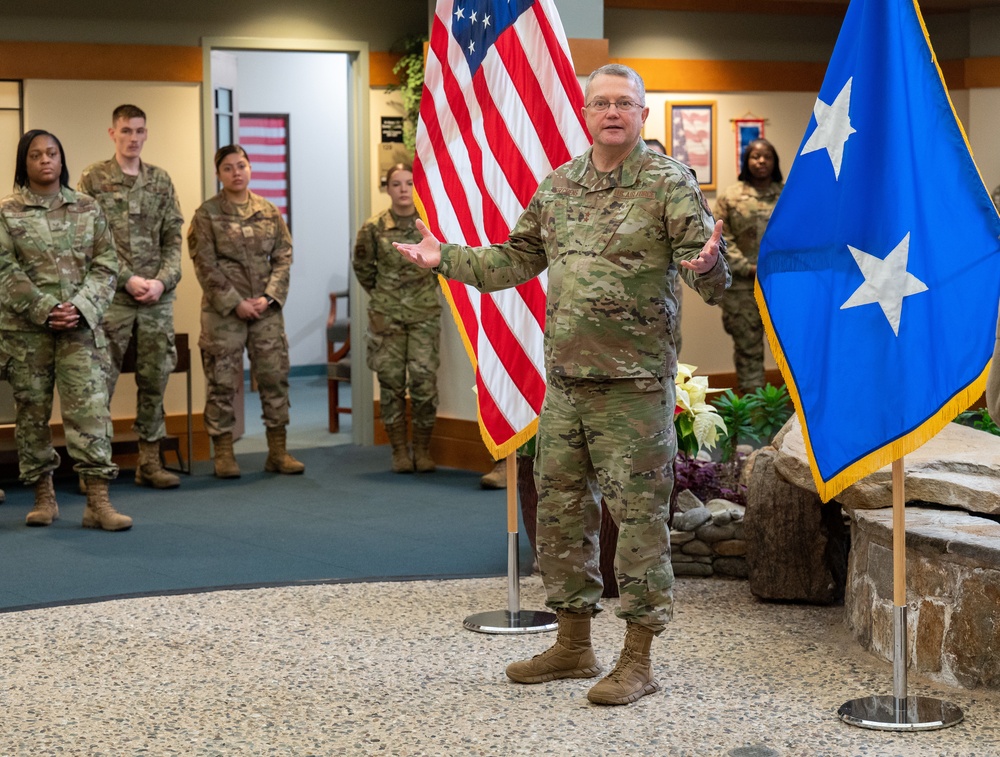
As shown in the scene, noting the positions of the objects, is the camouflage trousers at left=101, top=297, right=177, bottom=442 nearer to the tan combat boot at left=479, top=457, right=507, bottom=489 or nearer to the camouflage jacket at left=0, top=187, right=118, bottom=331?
the camouflage jacket at left=0, top=187, right=118, bottom=331

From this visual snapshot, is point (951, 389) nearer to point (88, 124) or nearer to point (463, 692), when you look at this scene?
point (463, 692)

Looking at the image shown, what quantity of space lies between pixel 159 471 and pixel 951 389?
16.4 ft

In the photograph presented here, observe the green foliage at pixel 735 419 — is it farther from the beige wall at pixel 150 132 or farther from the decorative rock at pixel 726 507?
the beige wall at pixel 150 132

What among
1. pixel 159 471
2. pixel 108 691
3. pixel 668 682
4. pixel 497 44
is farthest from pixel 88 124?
pixel 668 682

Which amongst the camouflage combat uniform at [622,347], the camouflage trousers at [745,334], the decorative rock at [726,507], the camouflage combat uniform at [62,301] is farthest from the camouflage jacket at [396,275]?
the camouflage combat uniform at [622,347]

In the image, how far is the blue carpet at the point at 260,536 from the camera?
212 inches

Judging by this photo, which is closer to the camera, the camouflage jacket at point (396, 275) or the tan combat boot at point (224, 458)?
the tan combat boot at point (224, 458)

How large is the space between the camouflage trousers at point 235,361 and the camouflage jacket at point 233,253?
0.12 meters

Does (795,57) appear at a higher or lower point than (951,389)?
higher

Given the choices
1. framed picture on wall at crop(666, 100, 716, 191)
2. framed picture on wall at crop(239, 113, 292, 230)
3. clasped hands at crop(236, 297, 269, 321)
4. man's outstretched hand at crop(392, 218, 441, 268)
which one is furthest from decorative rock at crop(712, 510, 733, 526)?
framed picture on wall at crop(239, 113, 292, 230)

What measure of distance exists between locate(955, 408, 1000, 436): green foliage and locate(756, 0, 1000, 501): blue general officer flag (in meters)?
2.44

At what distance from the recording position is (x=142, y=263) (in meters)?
7.40

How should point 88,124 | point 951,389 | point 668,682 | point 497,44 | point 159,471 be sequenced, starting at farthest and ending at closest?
point 88,124, point 159,471, point 497,44, point 668,682, point 951,389

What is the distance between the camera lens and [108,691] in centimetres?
393
